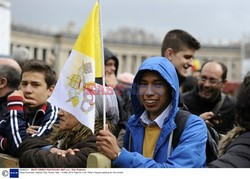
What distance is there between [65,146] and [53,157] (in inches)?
Result: 9.2

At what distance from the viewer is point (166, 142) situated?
8.07ft

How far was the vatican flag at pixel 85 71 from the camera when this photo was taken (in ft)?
7.98

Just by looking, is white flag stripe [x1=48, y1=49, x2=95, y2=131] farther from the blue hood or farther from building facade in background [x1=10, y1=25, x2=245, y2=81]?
building facade in background [x1=10, y1=25, x2=245, y2=81]

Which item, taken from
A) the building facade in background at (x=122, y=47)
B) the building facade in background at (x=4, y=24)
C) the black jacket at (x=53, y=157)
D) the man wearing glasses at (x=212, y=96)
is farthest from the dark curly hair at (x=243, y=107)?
the building facade in background at (x=122, y=47)

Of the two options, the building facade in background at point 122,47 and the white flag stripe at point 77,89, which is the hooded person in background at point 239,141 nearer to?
the white flag stripe at point 77,89

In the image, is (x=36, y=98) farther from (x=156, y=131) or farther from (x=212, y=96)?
(x=212, y=96)

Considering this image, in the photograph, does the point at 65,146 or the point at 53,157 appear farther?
the point at 65,146

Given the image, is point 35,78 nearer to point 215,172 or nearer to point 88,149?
point 88,149

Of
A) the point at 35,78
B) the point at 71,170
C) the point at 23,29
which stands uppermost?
the point at 23,29

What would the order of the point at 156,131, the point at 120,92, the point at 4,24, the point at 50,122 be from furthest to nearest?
the point at 4,24 < the point at 120,92 < the point at 50,122 < the point at 156,131

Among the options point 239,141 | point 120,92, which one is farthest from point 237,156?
point 120,92

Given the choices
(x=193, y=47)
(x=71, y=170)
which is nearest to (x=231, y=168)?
(x=71, y=170)

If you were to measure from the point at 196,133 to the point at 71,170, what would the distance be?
2.32 ft

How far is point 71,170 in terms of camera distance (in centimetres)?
218
